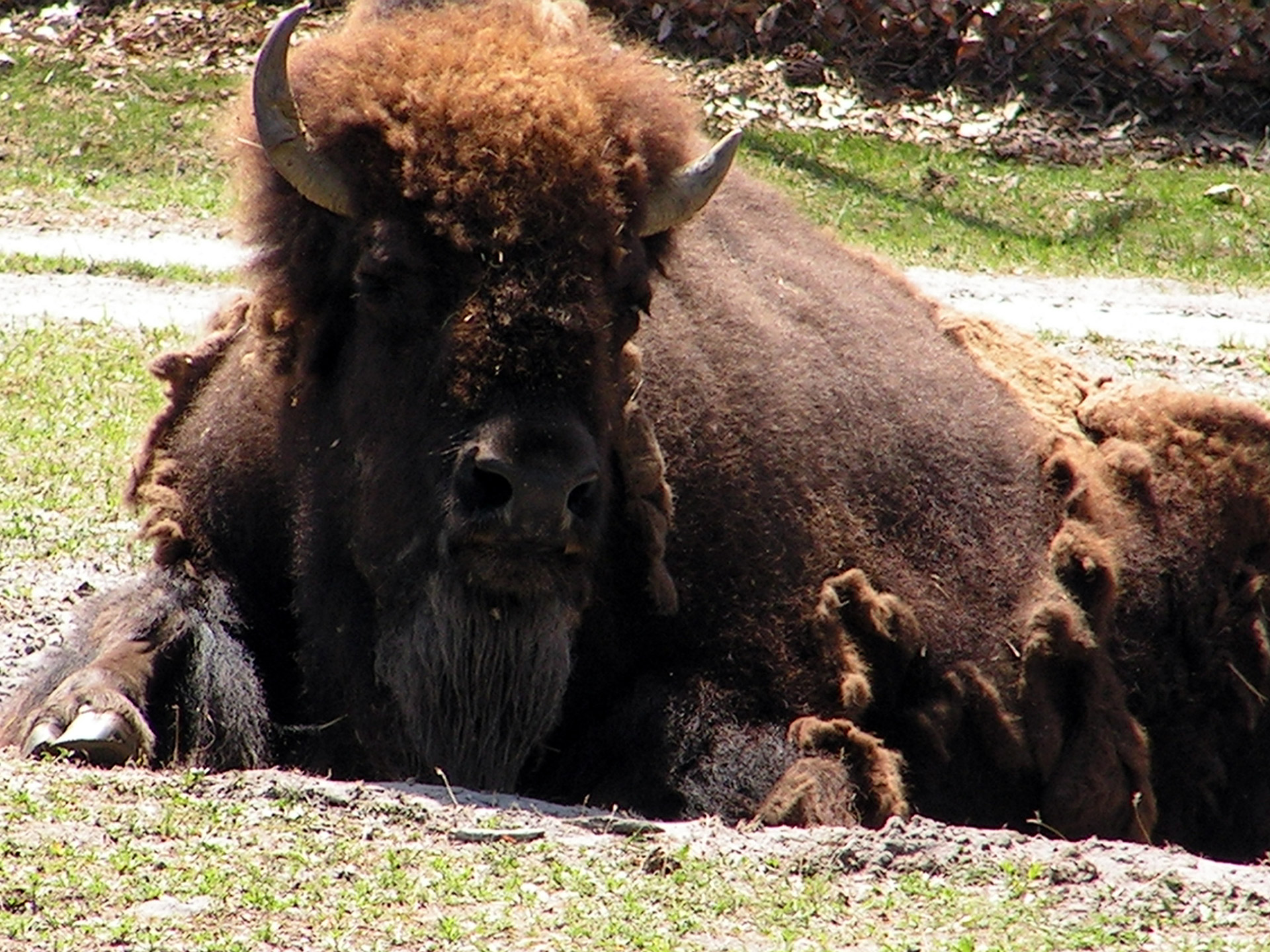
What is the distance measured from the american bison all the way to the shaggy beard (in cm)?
1

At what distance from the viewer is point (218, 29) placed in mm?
17578

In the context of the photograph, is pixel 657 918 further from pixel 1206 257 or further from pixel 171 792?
pixel 1206 257

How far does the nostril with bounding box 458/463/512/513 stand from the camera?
4070mm

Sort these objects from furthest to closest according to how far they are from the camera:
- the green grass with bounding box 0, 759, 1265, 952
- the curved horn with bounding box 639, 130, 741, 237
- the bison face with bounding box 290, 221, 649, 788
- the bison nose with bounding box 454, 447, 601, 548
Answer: the curved horn with bounding box 639, 130, 741, 237
the bison face with bounding box 290, 221, 649, 788
the bison nose with bounding box 454, 447, 601, 548
the green grass with bounding box 0, 759, 1265, 952

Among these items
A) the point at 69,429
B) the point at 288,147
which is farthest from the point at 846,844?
the point at 69,429

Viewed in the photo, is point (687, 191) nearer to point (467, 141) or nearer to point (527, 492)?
point (467, 141)

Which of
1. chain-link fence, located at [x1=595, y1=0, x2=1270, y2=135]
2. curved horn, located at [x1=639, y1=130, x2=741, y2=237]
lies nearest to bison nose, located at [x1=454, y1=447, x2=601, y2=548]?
curved horn, located at [x1=639, y1=130, x2=741, y2=237]

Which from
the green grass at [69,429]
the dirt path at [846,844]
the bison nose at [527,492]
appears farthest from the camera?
the green grass at [69,429]

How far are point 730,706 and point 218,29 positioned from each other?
14.3m

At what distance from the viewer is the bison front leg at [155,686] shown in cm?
475

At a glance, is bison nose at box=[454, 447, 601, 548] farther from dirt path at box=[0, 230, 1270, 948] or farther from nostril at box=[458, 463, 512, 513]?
dirt path at box=[0, 230, 1270, 948]

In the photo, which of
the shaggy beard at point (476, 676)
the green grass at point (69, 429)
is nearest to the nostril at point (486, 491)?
the shaggy beard at point (476, 676)

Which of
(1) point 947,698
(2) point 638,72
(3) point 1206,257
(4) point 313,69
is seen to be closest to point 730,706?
(1) point 947,698

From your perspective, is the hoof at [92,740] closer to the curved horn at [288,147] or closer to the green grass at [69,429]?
the curved horn at [288,147]
